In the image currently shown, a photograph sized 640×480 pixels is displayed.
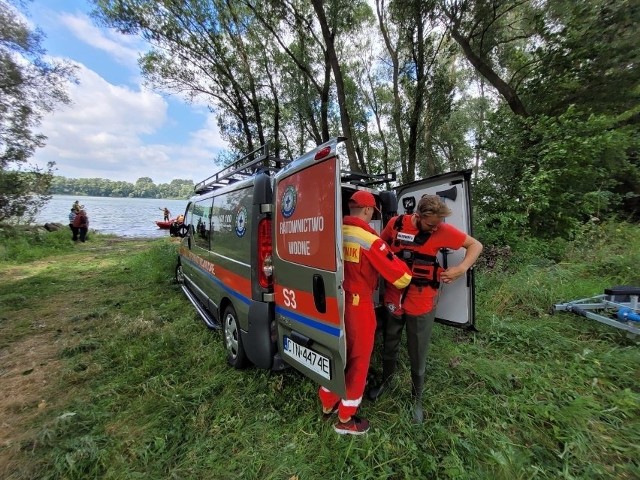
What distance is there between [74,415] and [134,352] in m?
1.09

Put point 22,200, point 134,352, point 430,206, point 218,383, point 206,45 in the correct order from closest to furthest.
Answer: point 430,206
point 218,383
point 134,352
point 22,200
point 206,45

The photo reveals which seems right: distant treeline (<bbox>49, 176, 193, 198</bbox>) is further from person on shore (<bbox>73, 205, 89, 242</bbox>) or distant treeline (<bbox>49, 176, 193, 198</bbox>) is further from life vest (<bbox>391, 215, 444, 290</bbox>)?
life vest (<bbox>391, 215, 444, 290</bbox>)

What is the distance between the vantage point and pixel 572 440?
2.02m

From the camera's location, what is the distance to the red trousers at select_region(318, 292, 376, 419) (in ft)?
7.16

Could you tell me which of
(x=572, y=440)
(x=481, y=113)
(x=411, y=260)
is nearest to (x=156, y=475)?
(x=411, y=260)

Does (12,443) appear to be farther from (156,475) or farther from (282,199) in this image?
(282,199)

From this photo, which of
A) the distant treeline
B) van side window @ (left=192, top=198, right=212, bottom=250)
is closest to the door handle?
van side window @ (left=192, top=198, right=212, bottom=250)

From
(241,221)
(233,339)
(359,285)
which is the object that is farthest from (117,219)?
(359,285)

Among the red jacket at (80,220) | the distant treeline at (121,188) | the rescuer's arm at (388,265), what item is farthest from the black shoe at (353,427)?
the distant treeline at (121,188)

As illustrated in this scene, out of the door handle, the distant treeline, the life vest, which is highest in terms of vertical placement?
the distant treeline

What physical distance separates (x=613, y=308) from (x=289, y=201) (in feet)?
12.7

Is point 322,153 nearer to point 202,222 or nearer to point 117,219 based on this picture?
point 202,222

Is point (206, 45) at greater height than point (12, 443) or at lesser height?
greater

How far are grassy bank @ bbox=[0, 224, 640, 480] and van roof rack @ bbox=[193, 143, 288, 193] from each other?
2.16 meters
